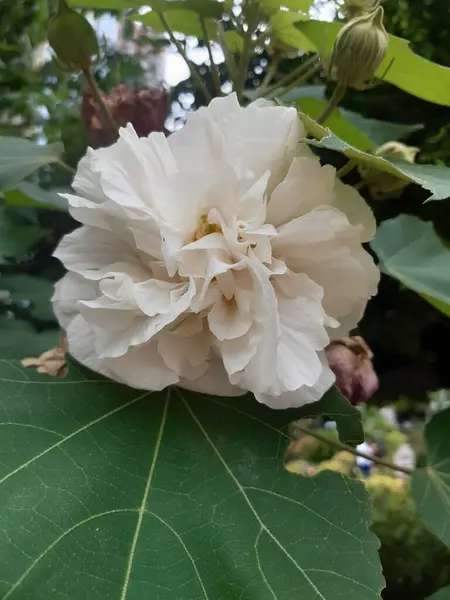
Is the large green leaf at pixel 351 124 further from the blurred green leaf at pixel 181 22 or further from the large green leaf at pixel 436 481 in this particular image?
the large green leaf at pixel 436 481

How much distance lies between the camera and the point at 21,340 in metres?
0.52

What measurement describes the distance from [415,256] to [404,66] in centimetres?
14

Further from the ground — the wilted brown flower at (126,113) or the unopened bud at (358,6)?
the unopened bud at (358,6)

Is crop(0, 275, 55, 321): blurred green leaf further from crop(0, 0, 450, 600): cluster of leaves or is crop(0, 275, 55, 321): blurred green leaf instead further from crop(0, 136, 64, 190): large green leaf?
crop(0, 0, 450, 600): cluster of leaves

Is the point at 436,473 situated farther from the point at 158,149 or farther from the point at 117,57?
the point at 117,57

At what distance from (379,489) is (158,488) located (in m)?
0.80

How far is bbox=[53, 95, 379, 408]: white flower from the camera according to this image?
11.4 inches

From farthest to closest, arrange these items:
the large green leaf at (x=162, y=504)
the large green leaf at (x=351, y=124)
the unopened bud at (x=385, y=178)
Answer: the large green leaf at (x=351, y=124) < the unopened bud at (x=385, y=178) < the large green leaf at (x=162, y=504)

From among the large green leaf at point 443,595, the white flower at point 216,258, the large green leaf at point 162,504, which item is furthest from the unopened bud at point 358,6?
the large green leaf at point 443,595

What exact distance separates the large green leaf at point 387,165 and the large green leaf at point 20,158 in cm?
19

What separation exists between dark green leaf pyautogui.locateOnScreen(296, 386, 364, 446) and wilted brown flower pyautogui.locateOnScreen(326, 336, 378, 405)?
5 cm

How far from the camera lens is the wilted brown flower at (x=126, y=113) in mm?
475

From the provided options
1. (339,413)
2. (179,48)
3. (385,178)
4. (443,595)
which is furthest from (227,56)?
(443,595)

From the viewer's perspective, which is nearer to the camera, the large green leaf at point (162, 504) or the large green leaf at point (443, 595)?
the large green leaf at point (162, 504)
